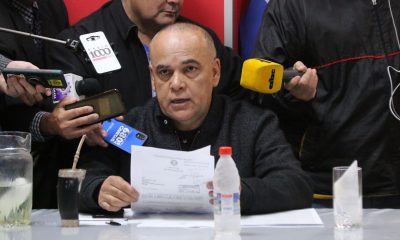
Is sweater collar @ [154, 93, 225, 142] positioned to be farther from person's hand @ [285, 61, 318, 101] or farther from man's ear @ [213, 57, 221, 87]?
Answer: person's hand @ [285, 61, 318, 101]

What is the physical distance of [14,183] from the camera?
2.07 m

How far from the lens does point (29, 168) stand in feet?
6.96

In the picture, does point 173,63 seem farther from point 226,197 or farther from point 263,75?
point 226,197

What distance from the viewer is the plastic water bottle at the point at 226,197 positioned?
1.90 meters

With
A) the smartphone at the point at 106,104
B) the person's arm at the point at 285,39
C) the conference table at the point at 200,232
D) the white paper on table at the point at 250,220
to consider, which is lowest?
the conference table at the point at 200,232

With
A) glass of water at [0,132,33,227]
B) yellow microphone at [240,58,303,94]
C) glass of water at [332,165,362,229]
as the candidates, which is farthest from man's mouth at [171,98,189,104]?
glass of water at [332,165,362,229]

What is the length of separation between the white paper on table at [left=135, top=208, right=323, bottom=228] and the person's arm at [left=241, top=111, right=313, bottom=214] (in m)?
0.04

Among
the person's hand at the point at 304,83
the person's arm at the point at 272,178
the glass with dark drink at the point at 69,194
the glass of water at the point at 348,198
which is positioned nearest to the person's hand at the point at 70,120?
the glass with dark drink at the point at 69,194

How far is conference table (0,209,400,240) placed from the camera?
6.22 ft

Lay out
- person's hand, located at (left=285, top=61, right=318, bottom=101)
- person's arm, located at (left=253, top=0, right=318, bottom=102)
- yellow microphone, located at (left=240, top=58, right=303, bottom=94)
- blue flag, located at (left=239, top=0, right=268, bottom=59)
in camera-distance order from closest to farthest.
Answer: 1. yellow microphone, located at (left=240, top=58, right=303, bottom=94)
2. person's hand, located at (left=285, top=61, right=318, bottom=101)
3. person's arm, located at (left=253, top=0, right=318, bottom=102)
4. blue flag, located at (left=239, top=0, right=268, bottom=59)

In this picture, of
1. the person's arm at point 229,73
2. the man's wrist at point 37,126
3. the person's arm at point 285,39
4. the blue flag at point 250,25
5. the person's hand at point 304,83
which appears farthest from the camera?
the blue flag at point 250,25

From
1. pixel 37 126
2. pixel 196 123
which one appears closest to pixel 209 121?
pixel 196 123

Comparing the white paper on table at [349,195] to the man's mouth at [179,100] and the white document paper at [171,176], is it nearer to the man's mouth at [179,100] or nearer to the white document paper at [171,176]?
the white document paper at [171,176]

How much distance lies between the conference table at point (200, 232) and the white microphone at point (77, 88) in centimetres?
59
